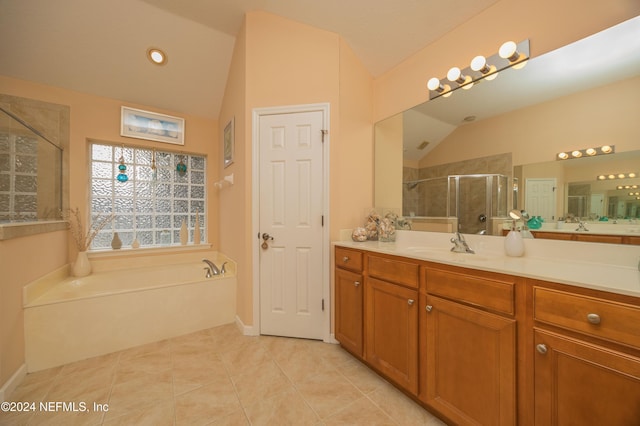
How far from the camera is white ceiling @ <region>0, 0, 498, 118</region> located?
6.32 feet

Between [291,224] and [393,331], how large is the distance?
1.21 meters

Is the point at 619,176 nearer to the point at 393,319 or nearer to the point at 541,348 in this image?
the point at 541,348

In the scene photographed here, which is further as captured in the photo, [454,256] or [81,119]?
[81,119]

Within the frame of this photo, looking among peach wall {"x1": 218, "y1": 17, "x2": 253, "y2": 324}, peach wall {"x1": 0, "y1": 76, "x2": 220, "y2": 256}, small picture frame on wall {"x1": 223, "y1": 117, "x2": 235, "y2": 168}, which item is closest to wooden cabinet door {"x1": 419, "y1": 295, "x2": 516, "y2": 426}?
peach wall {"x1": 218, "y1": 17, "x2": 253, "y2": 324}

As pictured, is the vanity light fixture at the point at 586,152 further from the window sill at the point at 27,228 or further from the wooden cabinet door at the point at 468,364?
the window sill at the point at 27,228

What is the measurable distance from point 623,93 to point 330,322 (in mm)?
2297

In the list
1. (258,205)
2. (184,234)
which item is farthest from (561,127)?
(184,234)

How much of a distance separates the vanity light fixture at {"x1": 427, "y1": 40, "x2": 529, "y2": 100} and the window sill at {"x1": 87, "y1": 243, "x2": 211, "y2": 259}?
3.20 metres

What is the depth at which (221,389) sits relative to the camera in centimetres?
159

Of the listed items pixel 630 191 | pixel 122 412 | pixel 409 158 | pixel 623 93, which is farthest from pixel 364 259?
pixel 122 412

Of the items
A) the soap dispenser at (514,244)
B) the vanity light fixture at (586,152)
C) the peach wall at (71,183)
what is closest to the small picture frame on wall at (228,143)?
the peach wall at (71,183)

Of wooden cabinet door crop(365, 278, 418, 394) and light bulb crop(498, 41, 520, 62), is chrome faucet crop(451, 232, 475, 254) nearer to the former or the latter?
wooden cabinet door crop(365, 278, 418, 394)

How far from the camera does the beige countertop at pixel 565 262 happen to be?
0.89m

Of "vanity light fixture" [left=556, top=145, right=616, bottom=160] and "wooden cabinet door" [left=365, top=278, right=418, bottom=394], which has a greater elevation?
"vanity light fixture" [left=556, top=145, right=616, bottom=160]
